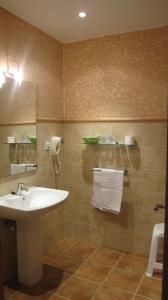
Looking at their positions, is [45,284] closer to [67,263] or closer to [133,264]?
[67,263]

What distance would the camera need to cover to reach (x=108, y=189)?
2729 mm

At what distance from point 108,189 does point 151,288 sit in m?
1.02

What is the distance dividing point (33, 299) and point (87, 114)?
1929 mm

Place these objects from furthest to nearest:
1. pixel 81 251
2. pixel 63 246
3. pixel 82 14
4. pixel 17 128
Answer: pixel 63 246
pixel 81 251
pixel 17 128
pixel 82 14

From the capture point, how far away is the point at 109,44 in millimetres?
2699

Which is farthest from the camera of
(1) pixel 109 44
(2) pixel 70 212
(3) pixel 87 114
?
(2) pixel 70 212

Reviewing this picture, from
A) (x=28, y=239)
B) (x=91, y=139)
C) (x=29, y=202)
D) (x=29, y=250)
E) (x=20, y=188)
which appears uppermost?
(x=91, y=139)

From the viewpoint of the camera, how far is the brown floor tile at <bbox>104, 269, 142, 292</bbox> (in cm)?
224

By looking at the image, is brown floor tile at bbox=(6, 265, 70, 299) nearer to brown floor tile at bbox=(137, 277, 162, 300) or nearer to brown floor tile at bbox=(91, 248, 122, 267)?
brown floor tile at bbox=(91, 248, 122, 267)

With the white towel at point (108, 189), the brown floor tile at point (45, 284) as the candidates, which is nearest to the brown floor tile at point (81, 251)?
the brown floor tile at point (45, 284)

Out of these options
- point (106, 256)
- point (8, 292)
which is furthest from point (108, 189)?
point (8, 292)

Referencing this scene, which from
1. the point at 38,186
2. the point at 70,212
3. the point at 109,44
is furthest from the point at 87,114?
the point at 70,212

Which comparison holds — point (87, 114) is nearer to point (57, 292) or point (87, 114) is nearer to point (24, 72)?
point (24, 72)

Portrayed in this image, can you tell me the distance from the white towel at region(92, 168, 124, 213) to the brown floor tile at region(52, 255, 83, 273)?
634mm
